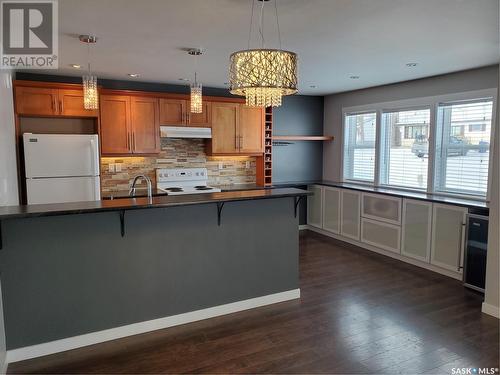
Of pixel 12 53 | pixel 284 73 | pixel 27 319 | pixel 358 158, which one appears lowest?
pixel 27 319

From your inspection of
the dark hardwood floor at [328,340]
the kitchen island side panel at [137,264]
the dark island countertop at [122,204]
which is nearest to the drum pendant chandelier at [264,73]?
the dark island countertop at [122,204]

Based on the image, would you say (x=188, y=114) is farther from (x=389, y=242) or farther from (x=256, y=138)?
(x=389, y=242)

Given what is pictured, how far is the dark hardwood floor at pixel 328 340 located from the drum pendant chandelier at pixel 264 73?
186 centimetres

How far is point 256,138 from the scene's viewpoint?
240 inches

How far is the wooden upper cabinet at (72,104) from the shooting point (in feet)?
15.5

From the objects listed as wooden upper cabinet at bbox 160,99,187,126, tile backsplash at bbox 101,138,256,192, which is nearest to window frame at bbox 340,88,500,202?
tile backsplash at bbox 101,138,256,192

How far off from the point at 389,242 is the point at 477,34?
2891 mm

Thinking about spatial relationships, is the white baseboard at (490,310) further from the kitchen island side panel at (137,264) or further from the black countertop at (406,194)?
the kitchen island side panel at (137,264)

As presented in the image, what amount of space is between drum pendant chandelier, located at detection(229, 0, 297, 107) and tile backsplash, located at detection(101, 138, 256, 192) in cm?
358

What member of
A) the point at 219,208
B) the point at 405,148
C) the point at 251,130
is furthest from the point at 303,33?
the point at 405,148

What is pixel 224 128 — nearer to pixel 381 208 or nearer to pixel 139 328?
pixel 381 208

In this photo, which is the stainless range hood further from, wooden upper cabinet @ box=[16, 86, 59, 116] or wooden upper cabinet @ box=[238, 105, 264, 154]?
wooden upper cabinet @ box=[16, 86, 59, 116]

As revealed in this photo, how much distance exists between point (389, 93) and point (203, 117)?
282cm

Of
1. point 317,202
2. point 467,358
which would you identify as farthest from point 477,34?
point 317,202
